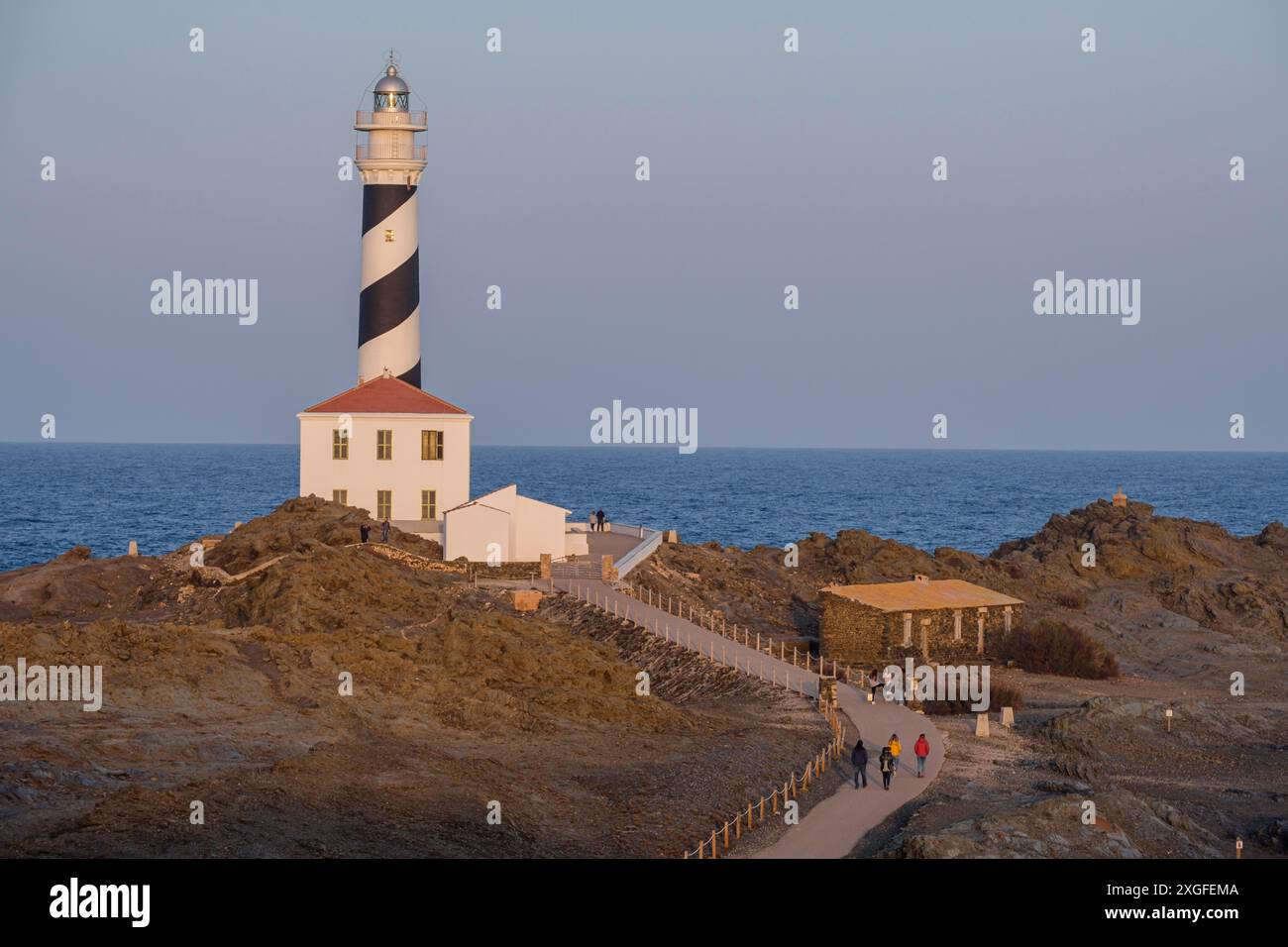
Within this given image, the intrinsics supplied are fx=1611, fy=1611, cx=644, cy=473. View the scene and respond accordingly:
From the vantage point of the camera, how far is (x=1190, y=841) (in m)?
22.7

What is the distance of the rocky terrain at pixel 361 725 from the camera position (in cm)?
2091

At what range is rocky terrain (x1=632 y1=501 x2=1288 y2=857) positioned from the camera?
73.8 ft

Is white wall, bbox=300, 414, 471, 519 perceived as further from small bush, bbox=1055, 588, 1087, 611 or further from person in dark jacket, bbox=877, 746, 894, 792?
person in dark jacket, bbox=877, 746, 894, 792

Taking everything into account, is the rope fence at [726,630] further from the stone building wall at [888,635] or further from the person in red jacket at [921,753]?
the person in red jacket at [921,753]

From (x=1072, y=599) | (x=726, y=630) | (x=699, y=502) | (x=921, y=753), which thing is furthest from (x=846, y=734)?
(x=699, y=502)

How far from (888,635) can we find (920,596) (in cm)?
196

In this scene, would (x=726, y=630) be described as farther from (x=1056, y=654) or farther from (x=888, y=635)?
(x=1056, y=654)

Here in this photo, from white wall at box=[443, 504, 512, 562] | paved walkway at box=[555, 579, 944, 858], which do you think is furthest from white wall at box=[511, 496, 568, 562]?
paved walkway at box=[555, 579, 944, 858]

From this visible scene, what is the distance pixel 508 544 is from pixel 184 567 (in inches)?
350

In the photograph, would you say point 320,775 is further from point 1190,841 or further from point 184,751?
point 1190,841

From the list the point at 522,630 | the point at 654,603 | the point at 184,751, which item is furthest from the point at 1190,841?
the point at 654,603

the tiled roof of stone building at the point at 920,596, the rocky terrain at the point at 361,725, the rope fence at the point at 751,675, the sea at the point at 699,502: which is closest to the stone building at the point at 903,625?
the tiled roof of stone building at the point at 920,596

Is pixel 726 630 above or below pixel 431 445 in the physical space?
below

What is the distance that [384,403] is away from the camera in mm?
49156
